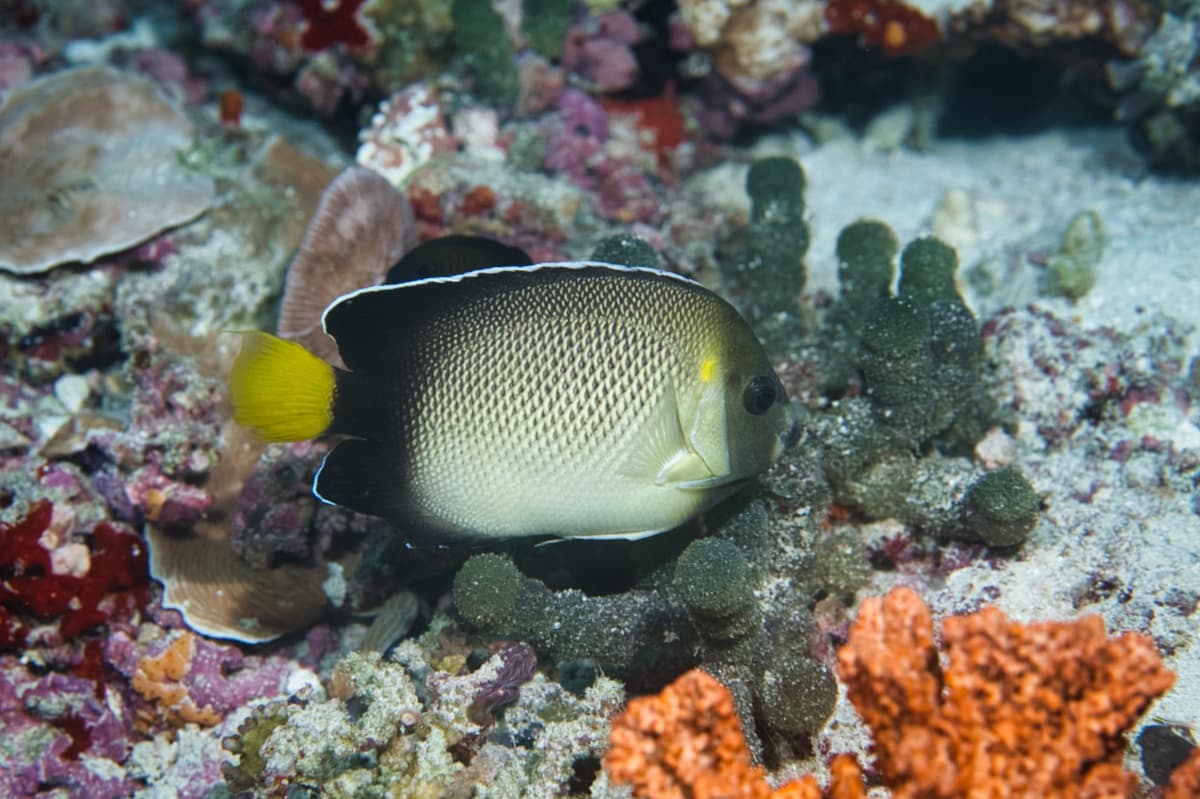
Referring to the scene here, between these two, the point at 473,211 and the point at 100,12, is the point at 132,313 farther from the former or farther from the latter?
the point at 100,12

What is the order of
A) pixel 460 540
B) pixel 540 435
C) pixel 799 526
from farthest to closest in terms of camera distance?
1. pixel 799 526
2. pixel 460 540
3. pixel 540 435

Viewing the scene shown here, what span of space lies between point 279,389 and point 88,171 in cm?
311

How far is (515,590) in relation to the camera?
8.75 feet

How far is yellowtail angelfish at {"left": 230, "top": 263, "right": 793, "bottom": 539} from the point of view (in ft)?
7.92

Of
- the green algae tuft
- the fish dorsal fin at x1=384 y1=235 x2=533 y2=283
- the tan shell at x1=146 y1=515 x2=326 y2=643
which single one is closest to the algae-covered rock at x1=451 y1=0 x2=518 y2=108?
the green algae tuft

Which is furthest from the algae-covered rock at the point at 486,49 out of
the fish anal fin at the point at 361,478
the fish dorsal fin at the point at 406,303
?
the fish anal fin at the point at 361,478

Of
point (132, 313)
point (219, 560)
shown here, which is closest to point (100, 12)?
point (132, 313)

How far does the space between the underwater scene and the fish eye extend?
0.01m

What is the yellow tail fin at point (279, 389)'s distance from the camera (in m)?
2.38

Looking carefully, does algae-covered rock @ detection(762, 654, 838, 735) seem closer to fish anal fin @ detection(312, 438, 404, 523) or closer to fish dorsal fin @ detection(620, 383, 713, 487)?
fish dorsal fin @ detection(620, 383, 713, 487)

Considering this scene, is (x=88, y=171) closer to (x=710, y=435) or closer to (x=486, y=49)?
(x=486, y=49)

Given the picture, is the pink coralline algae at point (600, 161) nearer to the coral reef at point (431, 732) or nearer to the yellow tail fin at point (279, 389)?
the yellow tail fin at point (279, 389)

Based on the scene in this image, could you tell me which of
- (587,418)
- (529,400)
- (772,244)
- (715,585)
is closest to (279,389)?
(529,400)

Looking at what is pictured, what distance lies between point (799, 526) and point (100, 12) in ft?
24.6
